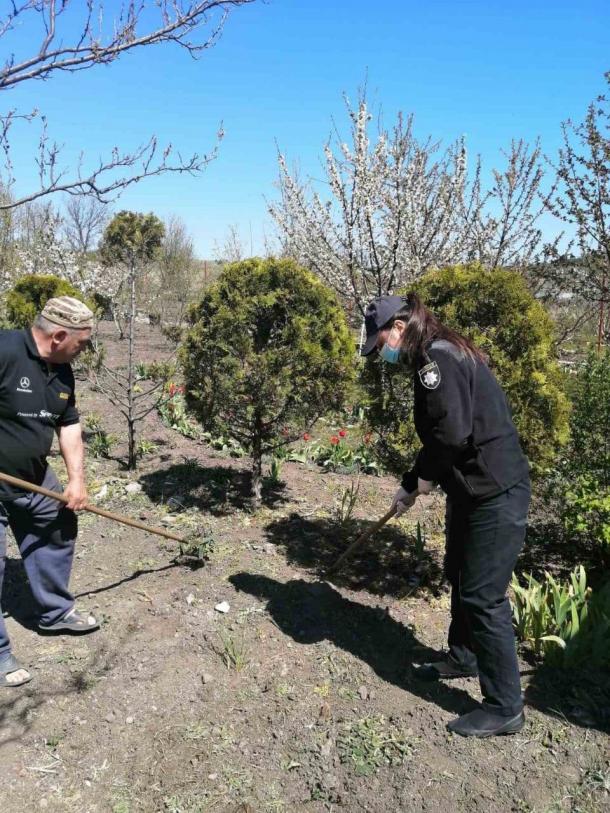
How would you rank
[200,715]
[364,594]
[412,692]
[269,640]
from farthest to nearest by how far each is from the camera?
[364,594] < [269,640] < [412,692] < [200,715]

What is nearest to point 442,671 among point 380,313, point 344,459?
point 380,313

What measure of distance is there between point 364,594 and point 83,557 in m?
2.01

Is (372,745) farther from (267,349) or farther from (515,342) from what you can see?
(267,349)

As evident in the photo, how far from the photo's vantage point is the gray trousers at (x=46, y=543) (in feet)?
10.4

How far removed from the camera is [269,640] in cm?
333

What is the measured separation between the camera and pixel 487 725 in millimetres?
2664

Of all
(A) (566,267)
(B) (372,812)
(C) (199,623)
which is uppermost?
(A) (566,267)

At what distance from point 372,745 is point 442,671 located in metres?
0.64

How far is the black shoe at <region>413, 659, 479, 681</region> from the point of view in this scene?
309 centimetres

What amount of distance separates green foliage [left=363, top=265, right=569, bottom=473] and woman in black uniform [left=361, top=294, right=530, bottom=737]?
0.82 m

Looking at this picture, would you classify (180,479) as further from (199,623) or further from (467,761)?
(467,761)

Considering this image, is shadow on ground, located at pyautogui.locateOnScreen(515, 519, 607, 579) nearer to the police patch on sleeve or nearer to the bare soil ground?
the bare soil ground

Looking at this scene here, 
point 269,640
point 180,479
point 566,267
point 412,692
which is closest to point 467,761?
point 412,692

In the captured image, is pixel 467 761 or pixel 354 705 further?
pixel 354 705
